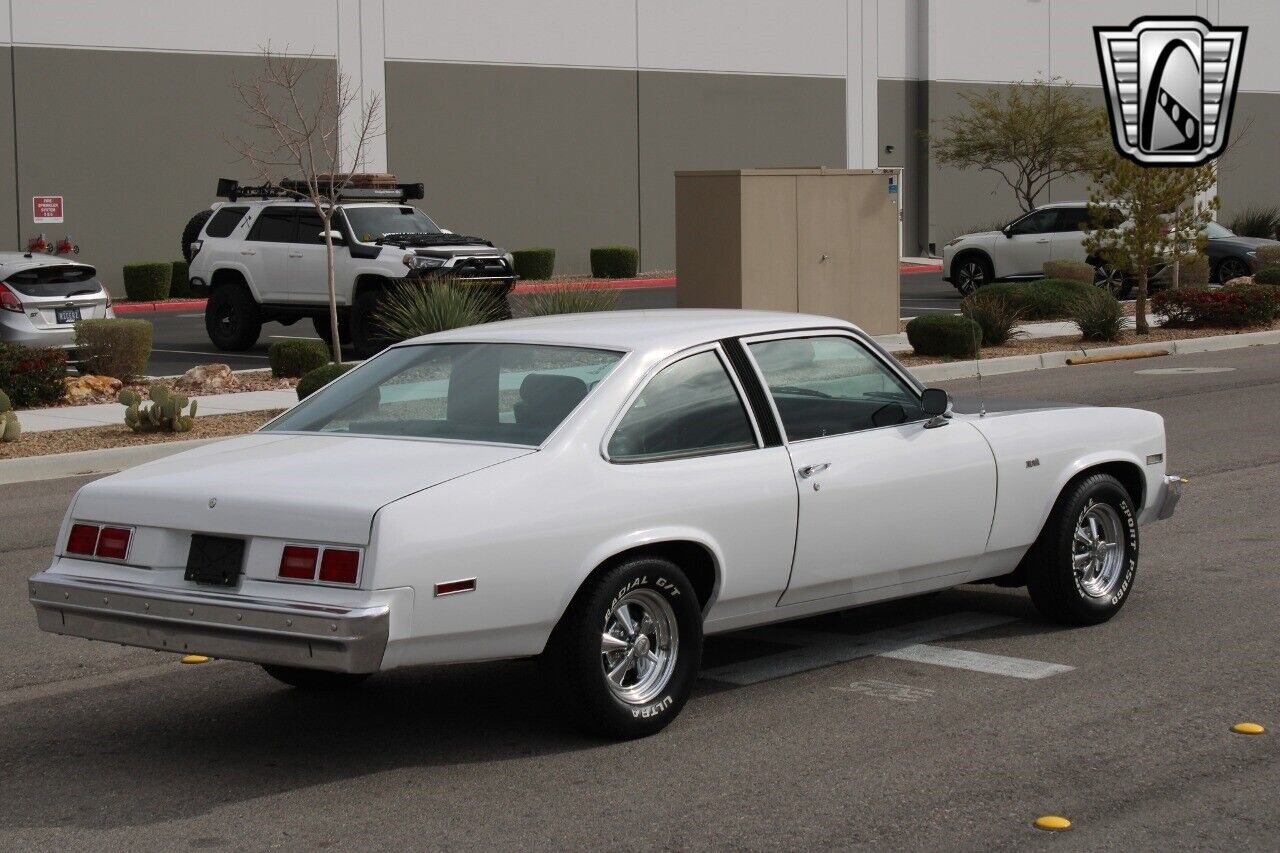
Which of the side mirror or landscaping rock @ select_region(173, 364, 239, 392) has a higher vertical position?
the side mirror

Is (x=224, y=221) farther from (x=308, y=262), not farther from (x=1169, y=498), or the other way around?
(x=1169, y=498)

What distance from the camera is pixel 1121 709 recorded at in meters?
6.72

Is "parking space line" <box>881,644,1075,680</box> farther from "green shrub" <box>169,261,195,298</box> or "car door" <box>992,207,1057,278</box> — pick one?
"green shrub" <box>169,261,195,298</box>

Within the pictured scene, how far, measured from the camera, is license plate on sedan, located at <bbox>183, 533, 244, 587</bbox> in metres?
5.94

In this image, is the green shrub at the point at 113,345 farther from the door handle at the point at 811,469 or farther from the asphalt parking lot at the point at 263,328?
the door handle at the point at 811,469

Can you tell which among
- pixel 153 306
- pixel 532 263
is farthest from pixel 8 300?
pixel 532 263

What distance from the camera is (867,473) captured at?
7.16 metres

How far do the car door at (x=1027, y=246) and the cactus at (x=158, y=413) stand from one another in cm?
1971

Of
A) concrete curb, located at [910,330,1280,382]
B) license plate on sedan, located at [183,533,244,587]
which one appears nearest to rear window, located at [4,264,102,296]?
concrete curb, located at [910,330,1280,382]

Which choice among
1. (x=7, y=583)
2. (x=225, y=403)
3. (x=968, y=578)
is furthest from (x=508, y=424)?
(x=225, y=403)

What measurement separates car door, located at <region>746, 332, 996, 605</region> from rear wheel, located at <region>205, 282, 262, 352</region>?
18.2m

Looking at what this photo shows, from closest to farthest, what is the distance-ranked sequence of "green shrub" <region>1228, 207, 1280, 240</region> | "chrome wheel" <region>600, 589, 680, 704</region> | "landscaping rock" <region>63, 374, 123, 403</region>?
"chrome wheel" <region>600, 589, 680, 704</region> < "landscaping rock" <region>63, 374, 123, 403</region> < "green shrub" <region>1228, 207, 1280, 240</region>

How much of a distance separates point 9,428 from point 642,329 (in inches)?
398

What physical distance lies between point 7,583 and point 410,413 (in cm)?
382
